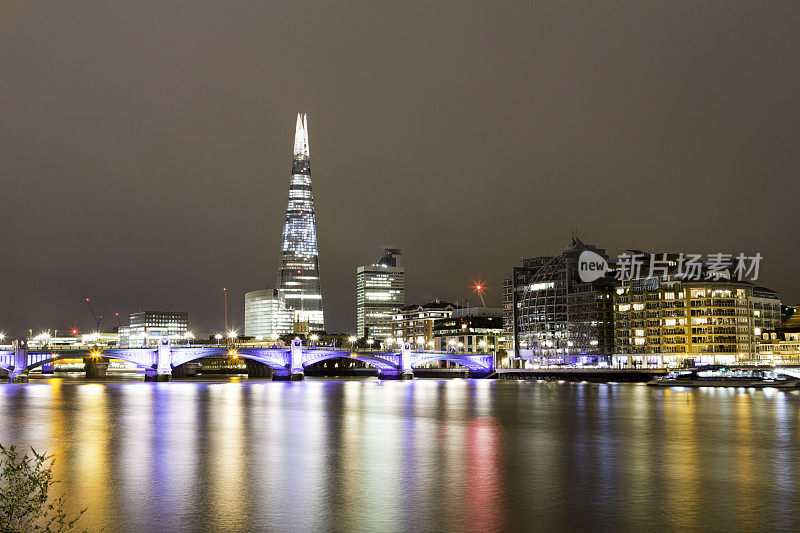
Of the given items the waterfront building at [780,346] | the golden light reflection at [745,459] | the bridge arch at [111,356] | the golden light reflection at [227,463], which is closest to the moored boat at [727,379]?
the waterfront building at [780,346]

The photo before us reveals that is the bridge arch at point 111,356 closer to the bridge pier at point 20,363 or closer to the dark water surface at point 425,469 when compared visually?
the bridge pier at point 20,363

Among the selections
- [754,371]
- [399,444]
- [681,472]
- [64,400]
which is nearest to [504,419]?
[399,444]

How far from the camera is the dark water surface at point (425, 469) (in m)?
26.3

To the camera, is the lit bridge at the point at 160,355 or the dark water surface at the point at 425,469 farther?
the lit bridge at the point at 160,355

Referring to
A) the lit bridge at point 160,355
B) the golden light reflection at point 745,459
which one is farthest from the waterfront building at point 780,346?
the golden light reflection at point 745,459

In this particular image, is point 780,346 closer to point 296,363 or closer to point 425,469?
point 296,363

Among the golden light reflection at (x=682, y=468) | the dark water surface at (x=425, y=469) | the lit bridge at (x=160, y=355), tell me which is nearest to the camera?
the dark water surface at (x=425, y=469)

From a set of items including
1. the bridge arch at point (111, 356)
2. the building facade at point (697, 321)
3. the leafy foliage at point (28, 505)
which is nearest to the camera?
the leafy foliage at point (28, 505)

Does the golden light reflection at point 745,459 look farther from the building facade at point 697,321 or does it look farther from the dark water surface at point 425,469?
the building facade at point 697,321

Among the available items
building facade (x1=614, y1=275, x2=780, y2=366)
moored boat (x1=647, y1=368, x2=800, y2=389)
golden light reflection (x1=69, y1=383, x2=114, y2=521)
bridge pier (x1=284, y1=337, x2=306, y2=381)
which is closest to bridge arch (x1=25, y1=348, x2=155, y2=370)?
bridge pier (x1=284, y1=337, x2=306, y2=381)

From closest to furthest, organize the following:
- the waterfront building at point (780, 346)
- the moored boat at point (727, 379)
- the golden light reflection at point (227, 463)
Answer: the golden light reflection at point (227, 463), the moored boat at point (727, 379), the waterfront building at point (780, 346)

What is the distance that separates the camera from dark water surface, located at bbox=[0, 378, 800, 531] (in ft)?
86.3

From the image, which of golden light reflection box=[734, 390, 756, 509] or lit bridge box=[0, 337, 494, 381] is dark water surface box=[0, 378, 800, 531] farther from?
lit bridge box=[0, 337, 494, 381]

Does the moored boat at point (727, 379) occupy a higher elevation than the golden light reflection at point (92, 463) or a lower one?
lower
